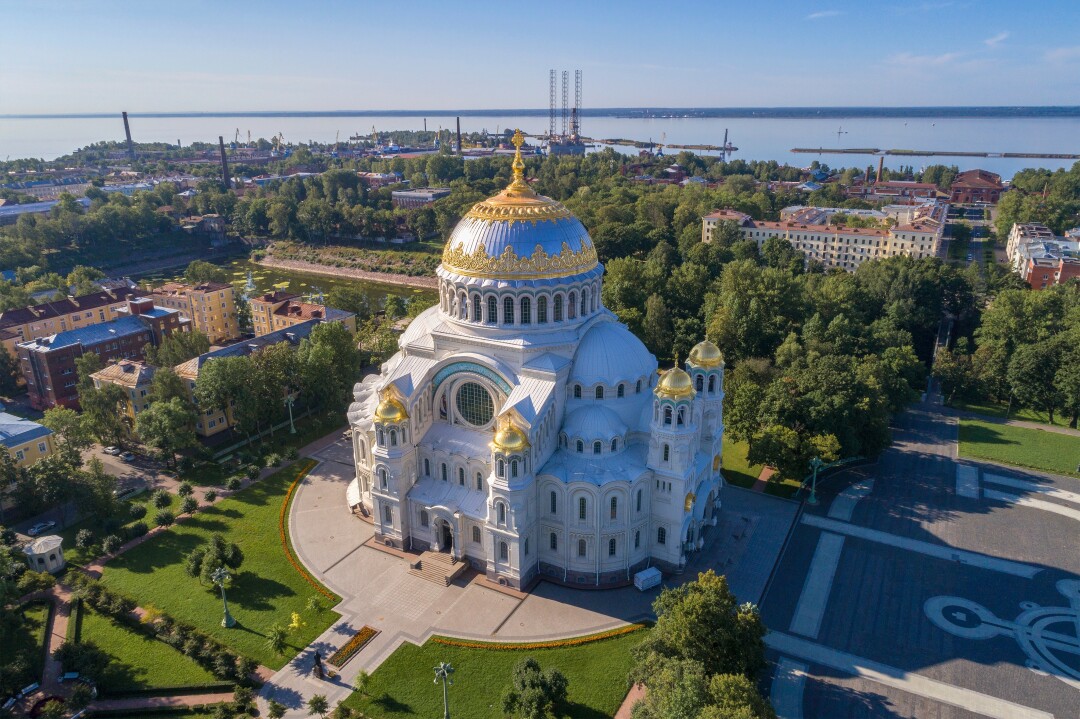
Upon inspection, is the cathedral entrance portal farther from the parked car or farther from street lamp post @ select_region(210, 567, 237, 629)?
the parked car

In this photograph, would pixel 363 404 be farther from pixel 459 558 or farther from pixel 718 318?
pixel 718 318

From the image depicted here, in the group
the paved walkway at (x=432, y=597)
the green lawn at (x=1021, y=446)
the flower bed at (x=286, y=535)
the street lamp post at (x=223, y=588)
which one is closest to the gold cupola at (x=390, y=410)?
the paved walkway at (x=432, y=597)

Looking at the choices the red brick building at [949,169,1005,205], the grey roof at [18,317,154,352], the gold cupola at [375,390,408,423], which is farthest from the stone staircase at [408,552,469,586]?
the red brick building at [949,169,1005,205]

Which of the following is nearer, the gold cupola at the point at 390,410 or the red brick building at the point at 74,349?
the gold cupola at the point at 390,410

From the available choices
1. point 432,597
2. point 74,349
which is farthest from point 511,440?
point 74,349

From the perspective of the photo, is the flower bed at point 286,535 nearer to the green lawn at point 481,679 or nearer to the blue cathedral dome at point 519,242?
the green lawn at point 481,679

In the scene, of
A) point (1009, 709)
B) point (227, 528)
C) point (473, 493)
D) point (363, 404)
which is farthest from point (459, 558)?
point (1009, 709)
